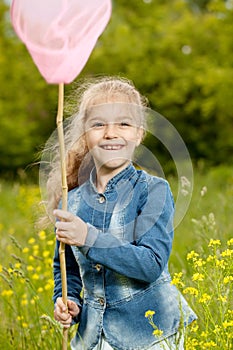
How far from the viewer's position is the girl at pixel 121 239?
2.12 m

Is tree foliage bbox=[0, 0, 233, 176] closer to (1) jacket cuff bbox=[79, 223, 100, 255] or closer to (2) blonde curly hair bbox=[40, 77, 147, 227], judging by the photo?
(2) blonde curly hair bbox=[40, 77, 147, 227]

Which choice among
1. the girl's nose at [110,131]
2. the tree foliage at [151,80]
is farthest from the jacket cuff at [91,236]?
the tree foliage at [151,80]

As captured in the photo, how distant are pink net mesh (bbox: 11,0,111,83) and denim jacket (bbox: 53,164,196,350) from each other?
48cm

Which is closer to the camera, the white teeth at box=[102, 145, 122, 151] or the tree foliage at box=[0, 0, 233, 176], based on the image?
the white teeth at box=[102, 145, 122, 151]

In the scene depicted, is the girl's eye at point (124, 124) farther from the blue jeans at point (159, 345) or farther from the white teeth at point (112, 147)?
the blue jeans at point (159, 345)

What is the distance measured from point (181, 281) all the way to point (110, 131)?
1.89 ft

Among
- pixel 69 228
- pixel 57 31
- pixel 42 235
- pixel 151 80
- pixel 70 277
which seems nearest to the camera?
pixel 57 31

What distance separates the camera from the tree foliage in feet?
40.7

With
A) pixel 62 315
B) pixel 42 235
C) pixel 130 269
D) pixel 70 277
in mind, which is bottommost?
pixel 42 235

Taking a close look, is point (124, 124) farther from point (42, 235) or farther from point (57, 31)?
point (42, 235)

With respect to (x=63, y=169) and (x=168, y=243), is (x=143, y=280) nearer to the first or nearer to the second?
(x=168, y=243)

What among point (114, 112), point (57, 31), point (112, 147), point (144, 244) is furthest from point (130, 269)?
point (57, 31)

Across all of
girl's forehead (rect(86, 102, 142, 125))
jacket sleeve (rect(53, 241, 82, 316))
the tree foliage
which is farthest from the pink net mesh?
the tree foliage

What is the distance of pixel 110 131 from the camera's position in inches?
84.7
